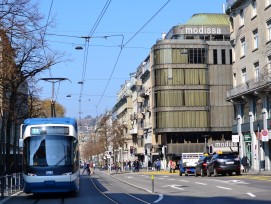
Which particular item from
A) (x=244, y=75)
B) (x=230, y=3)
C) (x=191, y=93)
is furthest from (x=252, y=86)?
(x=191, y=93)

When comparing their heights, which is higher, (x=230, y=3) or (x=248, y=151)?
(x=230, y=3)

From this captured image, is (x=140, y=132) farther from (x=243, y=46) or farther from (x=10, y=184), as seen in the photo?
(x=10, y=184)

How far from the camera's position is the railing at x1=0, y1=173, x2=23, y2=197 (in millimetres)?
25078

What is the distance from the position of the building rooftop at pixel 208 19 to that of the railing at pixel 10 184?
6226 centimetres

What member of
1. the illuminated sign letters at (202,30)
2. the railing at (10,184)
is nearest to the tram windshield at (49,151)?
the railing at (10,184)

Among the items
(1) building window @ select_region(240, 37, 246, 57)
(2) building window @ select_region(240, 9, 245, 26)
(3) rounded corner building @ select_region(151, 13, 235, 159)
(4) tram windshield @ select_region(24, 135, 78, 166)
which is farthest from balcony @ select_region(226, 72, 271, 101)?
(4) tram windshield @ select_region(24, 135, 78, 166)

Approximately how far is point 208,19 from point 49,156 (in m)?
69.7

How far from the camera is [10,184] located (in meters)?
27.8

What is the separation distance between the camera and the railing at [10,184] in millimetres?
25078

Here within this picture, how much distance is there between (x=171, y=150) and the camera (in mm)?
83250

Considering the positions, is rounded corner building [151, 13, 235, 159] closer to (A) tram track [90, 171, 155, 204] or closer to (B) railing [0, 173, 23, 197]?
(A) tram track [90, 171, 155, 204]

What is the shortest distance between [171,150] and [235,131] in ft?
80.9

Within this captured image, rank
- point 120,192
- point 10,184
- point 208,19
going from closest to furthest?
point 120,192, point 10,184, point 208,19

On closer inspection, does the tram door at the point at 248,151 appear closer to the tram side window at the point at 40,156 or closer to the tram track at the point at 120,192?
the tram track at the point at 120,192
